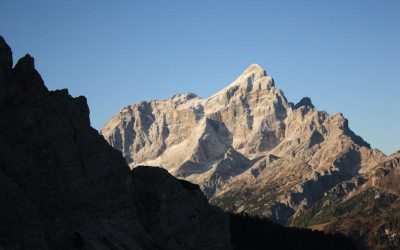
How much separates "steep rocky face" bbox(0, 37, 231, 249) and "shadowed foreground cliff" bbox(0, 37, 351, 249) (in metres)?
0.10

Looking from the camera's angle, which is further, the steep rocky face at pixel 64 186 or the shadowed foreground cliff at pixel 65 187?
the shadowed foreground cliff at pixel 65 187

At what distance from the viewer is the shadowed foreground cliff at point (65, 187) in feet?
217

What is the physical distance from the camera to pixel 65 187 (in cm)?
7438

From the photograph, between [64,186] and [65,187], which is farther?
[65,187]

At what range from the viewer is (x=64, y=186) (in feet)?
243

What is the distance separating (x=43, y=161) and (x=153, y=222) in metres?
20.1

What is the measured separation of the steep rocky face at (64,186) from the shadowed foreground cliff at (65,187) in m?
0.10

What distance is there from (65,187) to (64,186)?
0.24 metres

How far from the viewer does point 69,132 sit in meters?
79.5

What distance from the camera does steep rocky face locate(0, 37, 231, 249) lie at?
6588 cm

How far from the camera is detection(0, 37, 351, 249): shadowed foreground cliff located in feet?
217

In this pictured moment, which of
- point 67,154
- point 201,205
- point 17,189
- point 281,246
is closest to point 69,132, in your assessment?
point 67,154

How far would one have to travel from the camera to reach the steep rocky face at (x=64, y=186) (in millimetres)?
65875

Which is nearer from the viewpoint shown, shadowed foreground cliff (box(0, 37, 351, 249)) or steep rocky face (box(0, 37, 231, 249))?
steep rocky face (box(0, 37, 231, 249))
